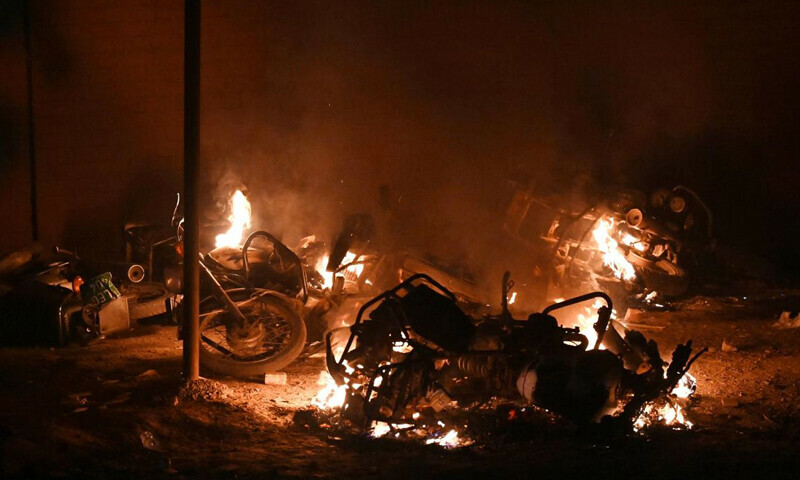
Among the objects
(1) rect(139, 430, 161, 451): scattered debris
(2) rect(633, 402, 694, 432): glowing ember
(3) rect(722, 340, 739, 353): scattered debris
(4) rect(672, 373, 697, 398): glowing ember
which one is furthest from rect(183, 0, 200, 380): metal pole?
(3) rect(722, 340, 739, 353): scattered debris

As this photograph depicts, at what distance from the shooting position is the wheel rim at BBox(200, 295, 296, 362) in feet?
26.8

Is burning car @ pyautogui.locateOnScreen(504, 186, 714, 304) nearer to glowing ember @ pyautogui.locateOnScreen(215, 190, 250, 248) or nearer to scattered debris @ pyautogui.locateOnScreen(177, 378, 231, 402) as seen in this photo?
glowing ember @ pyautogui.locateOnScreen(215, 190, 250, 248)

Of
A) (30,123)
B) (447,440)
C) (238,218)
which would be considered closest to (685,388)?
(447,440)

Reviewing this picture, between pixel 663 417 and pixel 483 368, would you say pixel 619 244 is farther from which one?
pixel 483 368

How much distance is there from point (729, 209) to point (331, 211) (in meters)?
6.92

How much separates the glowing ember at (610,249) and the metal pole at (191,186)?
6279 mm

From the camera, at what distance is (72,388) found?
756 centimetres

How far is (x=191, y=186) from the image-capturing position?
6.96 m

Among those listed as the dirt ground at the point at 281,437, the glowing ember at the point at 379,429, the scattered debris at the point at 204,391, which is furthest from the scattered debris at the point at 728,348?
the scattered debris at the point at 204,391

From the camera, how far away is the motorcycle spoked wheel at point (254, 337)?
8.00 meters

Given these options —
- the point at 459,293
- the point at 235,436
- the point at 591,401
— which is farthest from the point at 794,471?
the point at 459,293

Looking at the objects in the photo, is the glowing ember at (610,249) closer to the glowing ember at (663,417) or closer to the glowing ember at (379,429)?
the glowing ember at (663,417)

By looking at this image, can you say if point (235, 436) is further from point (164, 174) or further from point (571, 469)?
point (164, 174)

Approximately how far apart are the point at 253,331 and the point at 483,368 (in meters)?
2.61
